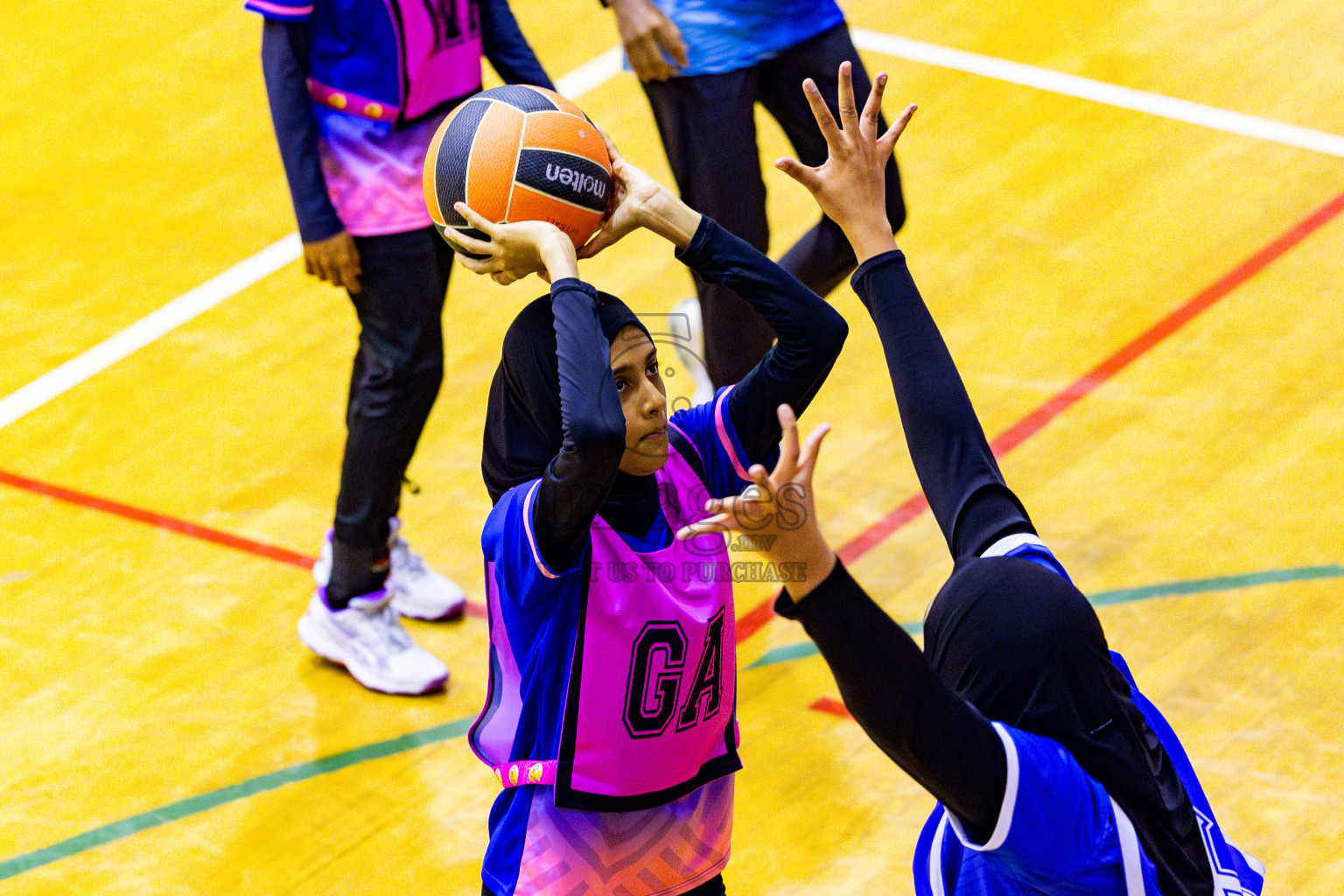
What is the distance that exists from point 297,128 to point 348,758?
1.54m

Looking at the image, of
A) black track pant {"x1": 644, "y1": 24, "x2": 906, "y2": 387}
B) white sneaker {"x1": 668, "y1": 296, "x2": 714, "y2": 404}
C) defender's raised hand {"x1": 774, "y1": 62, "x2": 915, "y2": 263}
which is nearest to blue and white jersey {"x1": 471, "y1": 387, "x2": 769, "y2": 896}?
defender's raised hand {"x1": 774, "y1": 62, "x2": 915, "y2": 263}

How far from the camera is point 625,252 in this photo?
591cm

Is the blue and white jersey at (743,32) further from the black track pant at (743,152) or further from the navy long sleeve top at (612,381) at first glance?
the navy long sleeve top at (612,381)

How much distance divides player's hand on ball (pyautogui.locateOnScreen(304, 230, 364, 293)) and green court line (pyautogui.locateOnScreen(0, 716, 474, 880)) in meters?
1.14

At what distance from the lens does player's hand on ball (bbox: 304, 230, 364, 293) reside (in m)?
3.79

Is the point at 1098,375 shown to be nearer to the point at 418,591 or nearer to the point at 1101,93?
the point at 1101,93

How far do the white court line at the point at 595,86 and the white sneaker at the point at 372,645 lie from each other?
175 cm

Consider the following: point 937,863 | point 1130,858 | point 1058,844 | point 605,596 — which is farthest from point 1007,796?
point 605,596

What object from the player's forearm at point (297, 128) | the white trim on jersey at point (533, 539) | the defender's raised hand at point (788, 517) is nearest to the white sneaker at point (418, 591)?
the player's forearm at point (297, 128)

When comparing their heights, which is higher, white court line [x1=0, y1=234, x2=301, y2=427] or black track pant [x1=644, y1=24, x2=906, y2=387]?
black track pant [x1=644, y1=24, x2=906, y2=387]

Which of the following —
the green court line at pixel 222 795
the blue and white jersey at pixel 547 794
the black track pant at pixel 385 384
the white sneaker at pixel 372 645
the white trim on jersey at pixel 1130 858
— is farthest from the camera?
the white sneaker at pixel 372 645

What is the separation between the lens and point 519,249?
2.62m

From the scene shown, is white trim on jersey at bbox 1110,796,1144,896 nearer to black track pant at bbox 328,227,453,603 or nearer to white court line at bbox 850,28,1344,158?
black track pant at bbox 328,227,453,603

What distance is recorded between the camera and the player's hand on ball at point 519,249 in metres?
2.54
